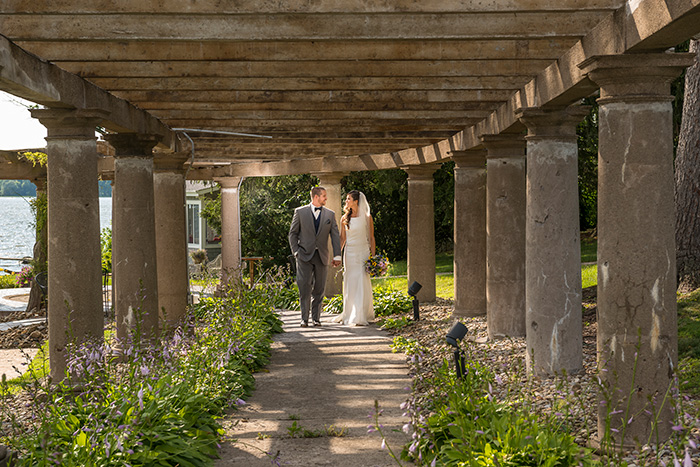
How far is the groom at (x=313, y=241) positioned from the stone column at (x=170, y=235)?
2120mm

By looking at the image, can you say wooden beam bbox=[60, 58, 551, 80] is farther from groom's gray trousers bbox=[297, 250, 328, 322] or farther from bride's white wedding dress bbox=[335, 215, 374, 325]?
bride's white wedding dress bbox=[335, 215, 374, 325]

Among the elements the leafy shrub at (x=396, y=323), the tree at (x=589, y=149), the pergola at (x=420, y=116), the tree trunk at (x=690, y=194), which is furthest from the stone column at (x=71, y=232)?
the tree at (x=589, y=149)

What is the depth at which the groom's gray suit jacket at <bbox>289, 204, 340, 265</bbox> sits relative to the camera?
41.3ft

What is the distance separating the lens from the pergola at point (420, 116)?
538 cm

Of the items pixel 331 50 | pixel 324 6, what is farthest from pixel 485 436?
pixel 331 50

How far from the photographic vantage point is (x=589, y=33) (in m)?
5.87

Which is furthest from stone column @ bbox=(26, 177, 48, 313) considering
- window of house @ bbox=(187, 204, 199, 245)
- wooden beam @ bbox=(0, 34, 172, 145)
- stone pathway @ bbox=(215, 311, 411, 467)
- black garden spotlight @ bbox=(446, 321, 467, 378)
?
window of house @ bbox=(187, 204, 199, 245)

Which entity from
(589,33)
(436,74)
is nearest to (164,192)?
(436,74)

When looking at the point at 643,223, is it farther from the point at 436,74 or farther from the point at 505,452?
the point at 436,74

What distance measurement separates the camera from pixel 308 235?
A: 41.3 ft

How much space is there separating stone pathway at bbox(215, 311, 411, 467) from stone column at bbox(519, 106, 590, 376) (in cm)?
164

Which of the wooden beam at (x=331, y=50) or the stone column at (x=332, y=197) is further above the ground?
the wooden beam at (x=331, y=50)

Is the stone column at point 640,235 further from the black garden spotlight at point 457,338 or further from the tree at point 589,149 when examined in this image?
the tree at point 589,149

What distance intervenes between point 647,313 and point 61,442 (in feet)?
13.4
